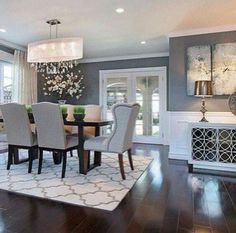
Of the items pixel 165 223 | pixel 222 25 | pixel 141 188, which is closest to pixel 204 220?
pixel 165 223

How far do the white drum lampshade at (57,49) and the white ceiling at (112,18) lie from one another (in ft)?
1.30

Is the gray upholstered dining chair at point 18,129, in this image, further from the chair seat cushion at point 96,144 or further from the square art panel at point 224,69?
the square art panel at point 224,69

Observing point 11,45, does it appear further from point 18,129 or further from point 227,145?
point 227,145

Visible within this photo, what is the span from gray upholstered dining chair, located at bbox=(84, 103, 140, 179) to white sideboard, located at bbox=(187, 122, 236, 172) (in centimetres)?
113

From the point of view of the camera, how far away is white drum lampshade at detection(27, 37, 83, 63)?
3.61m

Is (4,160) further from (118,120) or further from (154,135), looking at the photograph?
(154,135)

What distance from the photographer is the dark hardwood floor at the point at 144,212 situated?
191cm

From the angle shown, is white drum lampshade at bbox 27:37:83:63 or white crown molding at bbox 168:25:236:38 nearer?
white drum lampshade at bbox 27:37:83:63

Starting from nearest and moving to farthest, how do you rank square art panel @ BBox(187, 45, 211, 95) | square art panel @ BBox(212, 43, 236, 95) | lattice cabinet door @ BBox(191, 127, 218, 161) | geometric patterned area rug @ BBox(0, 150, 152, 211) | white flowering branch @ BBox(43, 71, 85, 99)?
1. geometric patterned area rug @ BBox(0, 150, 152, 211)
2. lattice cabinet door @ BBox(191, 127, 218, 161)
3. square art panel @ BBox(212, 43, 236, 95)
4. square art panel @ BBox(187, 45, 211, 95)
5. white flowering branch @ BBox(43, 71, 85, 99)

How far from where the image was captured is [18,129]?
3.41 meters

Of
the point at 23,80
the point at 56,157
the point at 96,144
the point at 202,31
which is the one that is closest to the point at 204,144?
the point at 96,144

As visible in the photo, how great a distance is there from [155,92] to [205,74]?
2086 millimetres

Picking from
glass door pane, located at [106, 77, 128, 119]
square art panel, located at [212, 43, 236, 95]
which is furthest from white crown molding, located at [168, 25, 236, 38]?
glass door pane, located at [106, 77, 128, 119]

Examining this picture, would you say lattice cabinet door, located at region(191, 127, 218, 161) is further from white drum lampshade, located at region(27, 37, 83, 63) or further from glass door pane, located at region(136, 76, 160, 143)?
glass door pane, located at region(136, 76, 160, 143)
